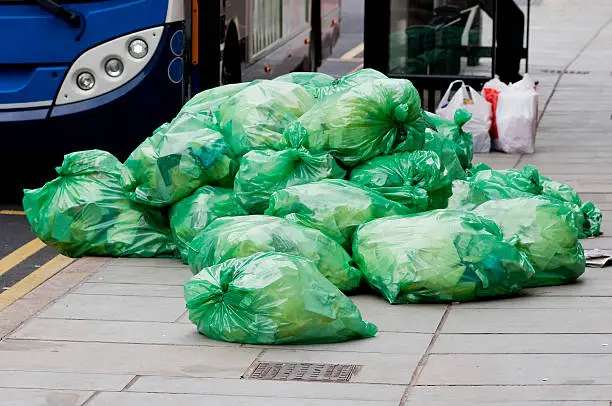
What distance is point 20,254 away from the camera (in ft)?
28.8

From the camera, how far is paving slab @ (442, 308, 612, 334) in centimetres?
645

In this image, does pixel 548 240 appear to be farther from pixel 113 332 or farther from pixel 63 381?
pixel 63 381

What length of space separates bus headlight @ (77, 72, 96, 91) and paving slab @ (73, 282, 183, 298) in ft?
8.87

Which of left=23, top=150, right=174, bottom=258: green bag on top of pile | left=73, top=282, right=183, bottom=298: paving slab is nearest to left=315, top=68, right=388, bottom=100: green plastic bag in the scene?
left=23, top=150, right=174, bottom=258: green bag on top of pile

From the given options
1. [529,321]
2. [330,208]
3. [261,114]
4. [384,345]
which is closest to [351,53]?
[261,114]

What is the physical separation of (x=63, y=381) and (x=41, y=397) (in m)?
0.23

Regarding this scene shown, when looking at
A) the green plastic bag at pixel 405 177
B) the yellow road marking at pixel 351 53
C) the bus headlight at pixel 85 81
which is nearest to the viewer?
the green plastic bag at pixel 405 177

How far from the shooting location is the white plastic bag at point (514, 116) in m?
12.3

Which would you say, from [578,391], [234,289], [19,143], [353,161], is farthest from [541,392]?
[19,143]

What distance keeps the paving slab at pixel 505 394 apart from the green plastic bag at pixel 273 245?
63.5 inches

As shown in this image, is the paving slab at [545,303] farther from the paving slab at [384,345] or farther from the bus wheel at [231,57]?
the bus wheel at [231,57]

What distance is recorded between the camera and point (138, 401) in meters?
A: 5.41

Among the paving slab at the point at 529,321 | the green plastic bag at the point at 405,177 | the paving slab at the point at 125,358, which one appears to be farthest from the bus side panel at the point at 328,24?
the paving slab at the point at 125,358

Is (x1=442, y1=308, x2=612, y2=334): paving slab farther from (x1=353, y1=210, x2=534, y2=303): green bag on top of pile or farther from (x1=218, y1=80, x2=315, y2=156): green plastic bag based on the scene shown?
(x1=218, y1=80, x2=315, y2=156): green plastic bag
